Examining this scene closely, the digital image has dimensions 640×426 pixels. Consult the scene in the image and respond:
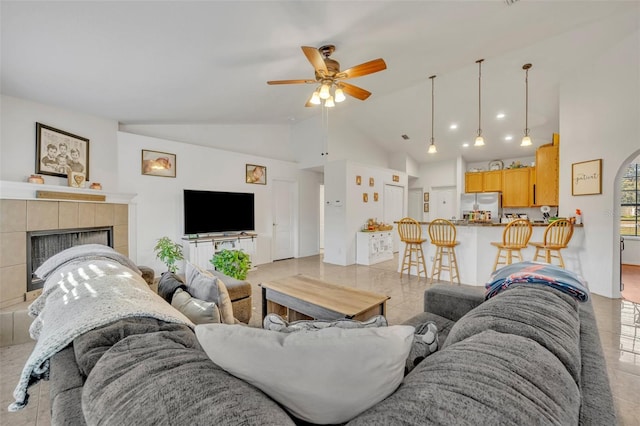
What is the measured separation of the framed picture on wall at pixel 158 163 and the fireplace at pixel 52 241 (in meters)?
1.20

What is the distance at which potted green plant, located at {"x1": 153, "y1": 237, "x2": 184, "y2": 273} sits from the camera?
4.01m

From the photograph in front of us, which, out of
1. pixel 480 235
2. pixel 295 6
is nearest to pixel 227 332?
pixel 295 6

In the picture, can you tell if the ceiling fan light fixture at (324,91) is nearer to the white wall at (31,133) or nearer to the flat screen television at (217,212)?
the flat screen television at (217,212)

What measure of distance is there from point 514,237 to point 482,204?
12.0 ft

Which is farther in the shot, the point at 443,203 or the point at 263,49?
the point at 443,203

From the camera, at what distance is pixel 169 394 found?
1.76 feet

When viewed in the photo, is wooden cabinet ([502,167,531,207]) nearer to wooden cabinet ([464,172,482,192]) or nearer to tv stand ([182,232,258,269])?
wooden cabinet ([464,172,482,192])

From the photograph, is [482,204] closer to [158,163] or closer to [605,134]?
[605,134]

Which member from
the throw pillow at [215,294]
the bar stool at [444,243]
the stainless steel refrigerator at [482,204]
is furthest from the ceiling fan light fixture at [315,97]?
the stainless steel refrigerator at [482,204]

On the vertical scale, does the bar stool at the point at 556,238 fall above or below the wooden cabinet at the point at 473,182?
below

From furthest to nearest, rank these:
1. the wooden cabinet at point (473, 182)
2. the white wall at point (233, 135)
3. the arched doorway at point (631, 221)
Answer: the wooden cabinet at point (473, 182) < the arched doorway at point (631, 221) < the white wall at point (233, 135)

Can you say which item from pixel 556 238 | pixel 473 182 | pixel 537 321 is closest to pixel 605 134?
pixel 556 238

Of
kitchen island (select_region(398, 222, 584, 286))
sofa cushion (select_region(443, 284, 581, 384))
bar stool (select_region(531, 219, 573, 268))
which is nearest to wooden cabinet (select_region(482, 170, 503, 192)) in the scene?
kitchen island (select_region(398, 222, 584, 286))

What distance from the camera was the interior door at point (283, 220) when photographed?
6398 millimetres
